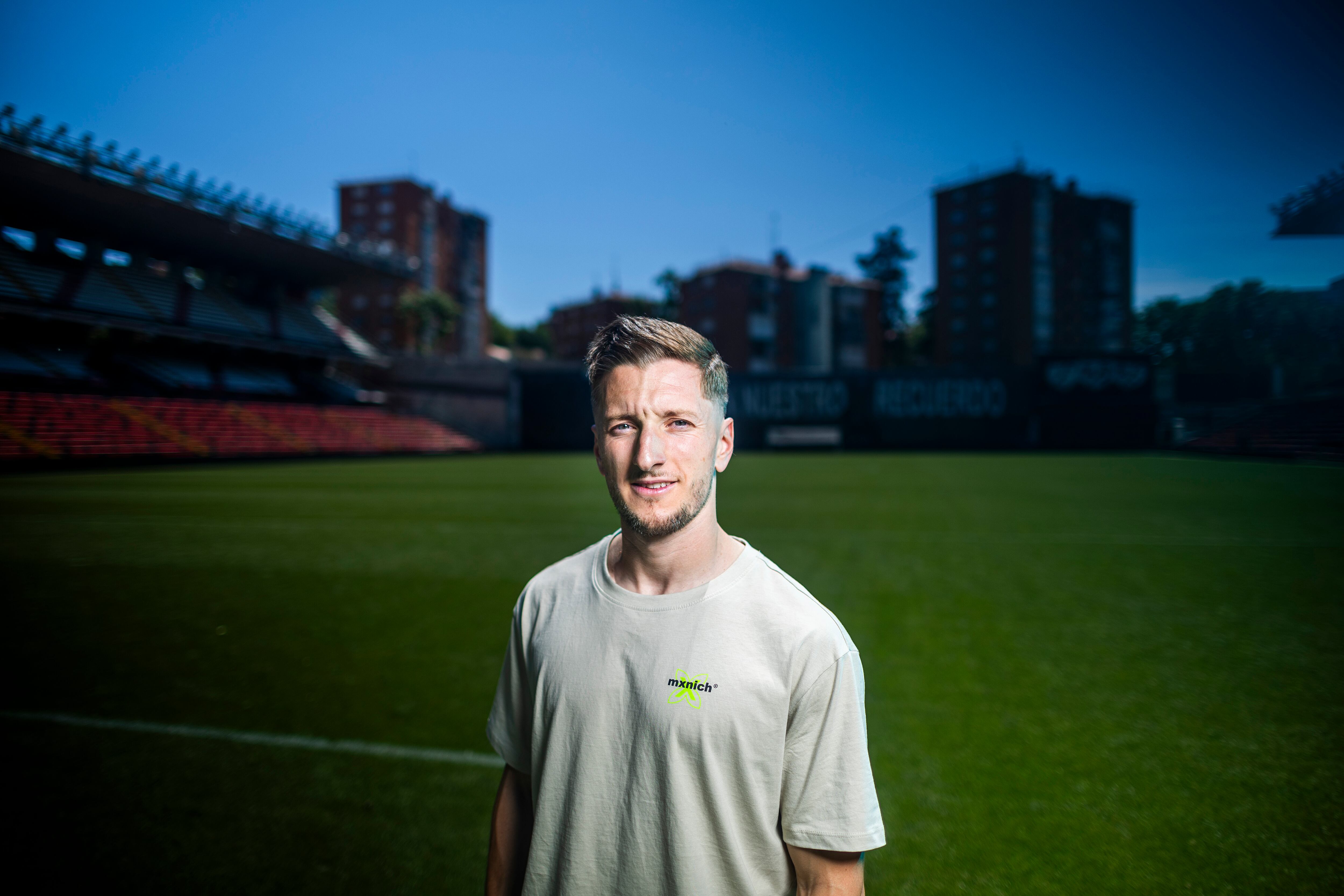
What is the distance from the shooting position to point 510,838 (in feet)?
4.72

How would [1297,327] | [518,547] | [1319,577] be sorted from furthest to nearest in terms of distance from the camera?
[518,547] < [1319,577] < [1297,327]

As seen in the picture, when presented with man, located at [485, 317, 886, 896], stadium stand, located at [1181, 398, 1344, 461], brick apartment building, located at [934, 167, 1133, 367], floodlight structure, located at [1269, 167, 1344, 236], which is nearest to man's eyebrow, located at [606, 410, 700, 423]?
man, located at [485, 317, 886, 896]

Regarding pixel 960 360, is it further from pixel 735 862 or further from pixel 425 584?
pixel 735 862

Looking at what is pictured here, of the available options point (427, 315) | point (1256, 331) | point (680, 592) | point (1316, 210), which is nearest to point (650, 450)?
point (680, 592)

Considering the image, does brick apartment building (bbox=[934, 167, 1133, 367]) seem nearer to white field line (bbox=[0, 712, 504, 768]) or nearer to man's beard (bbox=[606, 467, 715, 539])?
man's beard (bbox=[606, 467, 715, 539])

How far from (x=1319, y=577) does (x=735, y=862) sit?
Answer: 27.9 feet

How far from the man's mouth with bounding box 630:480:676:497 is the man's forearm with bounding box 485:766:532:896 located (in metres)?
0.74

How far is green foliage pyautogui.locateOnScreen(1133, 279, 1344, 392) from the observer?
196 cm

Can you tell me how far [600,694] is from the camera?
48.6 inches

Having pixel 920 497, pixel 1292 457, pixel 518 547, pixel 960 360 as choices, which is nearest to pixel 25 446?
pixel 1292 457

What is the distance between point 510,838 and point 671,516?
874mm

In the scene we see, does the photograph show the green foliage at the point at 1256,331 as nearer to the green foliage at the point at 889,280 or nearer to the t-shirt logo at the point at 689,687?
the t-shirt logo at the point at 689,687

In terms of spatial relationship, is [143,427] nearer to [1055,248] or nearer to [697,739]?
[697,739]

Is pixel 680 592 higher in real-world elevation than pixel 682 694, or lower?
higher
